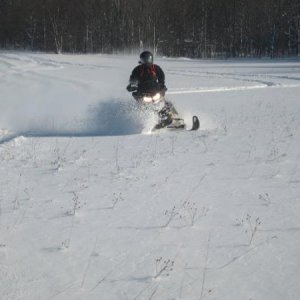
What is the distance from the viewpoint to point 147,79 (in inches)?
428

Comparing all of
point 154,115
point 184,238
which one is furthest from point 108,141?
point 184,238

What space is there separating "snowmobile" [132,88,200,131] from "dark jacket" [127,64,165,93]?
0.09 m

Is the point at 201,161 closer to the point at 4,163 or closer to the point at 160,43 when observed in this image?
the point at 4,163

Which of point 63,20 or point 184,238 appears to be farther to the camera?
point 63,20

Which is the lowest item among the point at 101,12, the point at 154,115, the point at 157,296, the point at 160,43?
the point at 157,296

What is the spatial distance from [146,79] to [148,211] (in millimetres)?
6145

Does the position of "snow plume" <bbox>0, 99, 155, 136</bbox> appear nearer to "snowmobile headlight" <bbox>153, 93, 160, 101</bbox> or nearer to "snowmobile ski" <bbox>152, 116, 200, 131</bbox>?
"snowmobile ski" <bbox>152, 116, 200, 131</bbox>

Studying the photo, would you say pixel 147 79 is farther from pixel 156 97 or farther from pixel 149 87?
pixel 156 97

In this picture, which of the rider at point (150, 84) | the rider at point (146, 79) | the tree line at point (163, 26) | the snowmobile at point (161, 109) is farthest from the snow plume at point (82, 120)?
the tree line at point (163, 26)

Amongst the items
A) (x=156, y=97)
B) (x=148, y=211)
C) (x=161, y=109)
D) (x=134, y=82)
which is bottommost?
(x=148, y=211)

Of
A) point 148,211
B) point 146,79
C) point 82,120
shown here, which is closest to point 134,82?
point 146,79

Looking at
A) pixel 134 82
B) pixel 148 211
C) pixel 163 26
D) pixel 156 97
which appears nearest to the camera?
pixel 148 211

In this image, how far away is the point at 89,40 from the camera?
72.9m

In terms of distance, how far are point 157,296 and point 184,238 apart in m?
1.05
